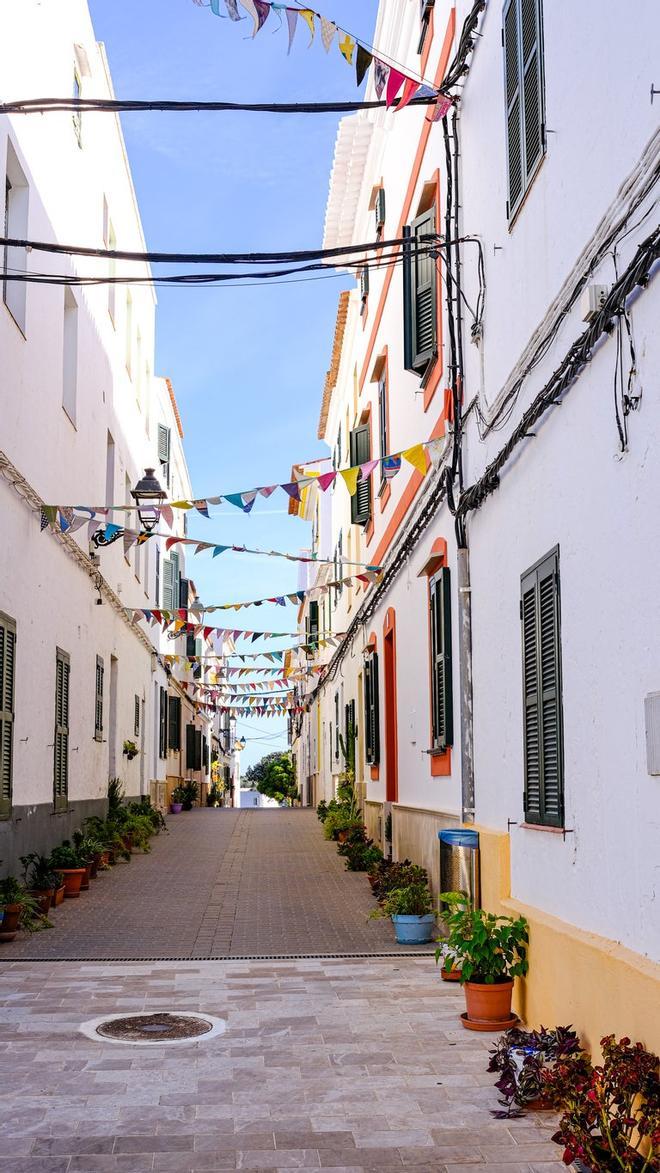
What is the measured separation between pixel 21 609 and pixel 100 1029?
18.4 ft

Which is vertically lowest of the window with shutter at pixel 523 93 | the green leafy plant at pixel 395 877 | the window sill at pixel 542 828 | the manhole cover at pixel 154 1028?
the manhole cover at pixel 154 1028

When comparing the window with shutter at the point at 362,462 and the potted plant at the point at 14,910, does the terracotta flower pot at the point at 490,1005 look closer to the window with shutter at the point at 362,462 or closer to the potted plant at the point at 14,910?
the potted plant at the point at 14,910

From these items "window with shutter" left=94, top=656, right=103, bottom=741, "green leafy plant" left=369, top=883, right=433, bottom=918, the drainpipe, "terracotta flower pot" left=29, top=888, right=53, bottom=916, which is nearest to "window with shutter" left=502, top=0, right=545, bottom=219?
the drainpipe

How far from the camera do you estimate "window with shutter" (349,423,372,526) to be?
17.7 meters

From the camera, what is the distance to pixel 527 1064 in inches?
213

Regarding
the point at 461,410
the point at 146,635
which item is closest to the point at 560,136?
the point at 461,410

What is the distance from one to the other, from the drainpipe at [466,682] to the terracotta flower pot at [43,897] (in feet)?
15.1

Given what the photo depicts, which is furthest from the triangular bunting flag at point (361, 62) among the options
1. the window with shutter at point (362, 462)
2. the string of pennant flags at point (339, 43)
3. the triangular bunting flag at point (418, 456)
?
the window with shutter at point (362, 462)

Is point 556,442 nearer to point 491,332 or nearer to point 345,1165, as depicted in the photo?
point 491,332

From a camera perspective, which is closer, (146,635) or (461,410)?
(461,410)

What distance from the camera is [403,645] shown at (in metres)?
14.1

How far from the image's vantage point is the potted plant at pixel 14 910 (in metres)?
10.3

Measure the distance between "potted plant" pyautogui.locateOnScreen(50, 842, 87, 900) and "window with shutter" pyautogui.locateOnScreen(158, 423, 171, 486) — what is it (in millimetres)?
14757

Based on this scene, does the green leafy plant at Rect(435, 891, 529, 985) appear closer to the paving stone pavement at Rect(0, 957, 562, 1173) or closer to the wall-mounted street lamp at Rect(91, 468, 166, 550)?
the paving stone pavement at Rect(0, 957, 562, 1173)
